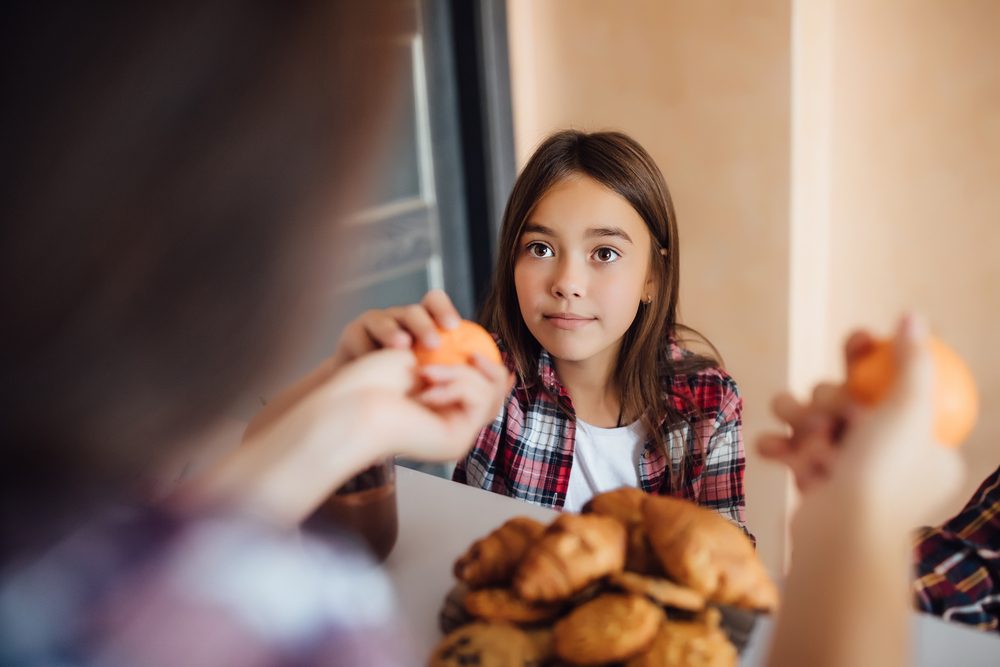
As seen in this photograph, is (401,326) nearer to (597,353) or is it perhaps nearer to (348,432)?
(348,432)

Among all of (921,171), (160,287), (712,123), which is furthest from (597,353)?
(160,287)

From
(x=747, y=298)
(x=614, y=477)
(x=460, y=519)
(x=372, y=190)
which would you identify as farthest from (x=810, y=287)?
(x=372, y=190)

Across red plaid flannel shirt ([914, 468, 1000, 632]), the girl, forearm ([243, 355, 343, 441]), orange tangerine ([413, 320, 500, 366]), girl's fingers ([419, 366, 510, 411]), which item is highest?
forearm ([243, 355, 343, 441])

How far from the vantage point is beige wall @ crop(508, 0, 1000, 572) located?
1.98 feet

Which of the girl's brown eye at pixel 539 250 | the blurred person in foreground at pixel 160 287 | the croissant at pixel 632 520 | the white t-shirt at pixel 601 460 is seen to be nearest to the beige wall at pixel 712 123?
the white t-shirt at pixel 601 460

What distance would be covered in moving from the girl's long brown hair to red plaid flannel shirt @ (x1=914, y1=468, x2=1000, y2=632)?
167 millimetres

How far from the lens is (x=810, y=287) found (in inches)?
25.5

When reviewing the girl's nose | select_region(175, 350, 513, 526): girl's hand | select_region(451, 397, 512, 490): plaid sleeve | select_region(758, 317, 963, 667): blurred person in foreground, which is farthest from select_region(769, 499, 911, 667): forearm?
select_region(451, 397, 512, 490): plaid sleeve

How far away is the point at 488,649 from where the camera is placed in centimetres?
21

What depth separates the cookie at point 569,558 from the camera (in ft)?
0.73

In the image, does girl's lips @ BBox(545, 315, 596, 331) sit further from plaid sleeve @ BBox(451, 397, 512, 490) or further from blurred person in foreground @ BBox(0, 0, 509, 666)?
blurred person in foreground @ BBox(0, 0, 509, 666)

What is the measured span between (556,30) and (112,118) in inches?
25.6

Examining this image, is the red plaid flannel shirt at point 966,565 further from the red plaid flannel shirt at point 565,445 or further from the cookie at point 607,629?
the cookie at point 607,629

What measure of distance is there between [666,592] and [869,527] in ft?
0.21
